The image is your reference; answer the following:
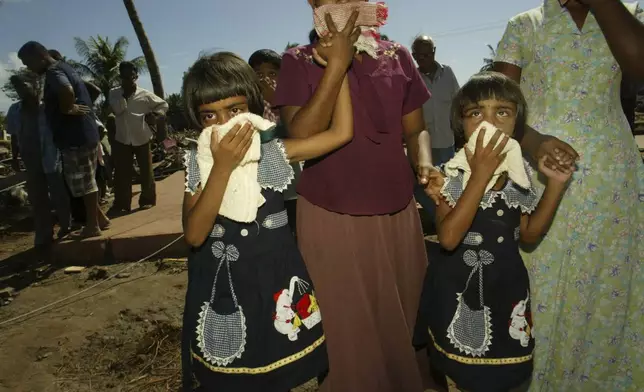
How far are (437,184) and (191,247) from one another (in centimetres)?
100

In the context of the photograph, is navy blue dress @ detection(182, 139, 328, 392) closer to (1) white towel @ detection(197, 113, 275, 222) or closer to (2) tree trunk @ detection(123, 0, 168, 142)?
(1) white towel @ detection(197, 113, 275, 222)

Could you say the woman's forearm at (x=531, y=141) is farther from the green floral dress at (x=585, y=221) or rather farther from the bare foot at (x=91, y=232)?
the bare foot at (x=91, y=232)

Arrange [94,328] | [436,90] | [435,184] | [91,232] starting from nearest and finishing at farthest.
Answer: [435,184] → [94,328] → [91,232] → [436,90]

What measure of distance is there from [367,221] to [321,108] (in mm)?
556

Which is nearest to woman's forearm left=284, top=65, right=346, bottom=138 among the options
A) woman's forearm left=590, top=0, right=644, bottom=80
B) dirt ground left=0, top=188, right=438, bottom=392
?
woman's forearm left=590, top=0, right=644, bottom=80

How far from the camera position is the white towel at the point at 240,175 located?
152 cm

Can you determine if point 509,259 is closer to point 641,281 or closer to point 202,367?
point 641,281

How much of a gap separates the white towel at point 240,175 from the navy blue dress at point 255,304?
0.08 meters

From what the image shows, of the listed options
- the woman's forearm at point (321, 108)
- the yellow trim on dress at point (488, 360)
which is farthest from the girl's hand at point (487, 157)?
the yellow trim on dress at point (488, 360)

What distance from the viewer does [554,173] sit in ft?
5.45

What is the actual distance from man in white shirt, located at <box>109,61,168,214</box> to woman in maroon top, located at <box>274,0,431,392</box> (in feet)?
14.4

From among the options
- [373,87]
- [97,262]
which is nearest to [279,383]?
[373,87]

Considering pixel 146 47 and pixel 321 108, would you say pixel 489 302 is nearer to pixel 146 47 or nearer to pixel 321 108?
pixel 321 108

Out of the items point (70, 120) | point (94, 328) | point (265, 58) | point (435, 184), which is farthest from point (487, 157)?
point (70, 120)
